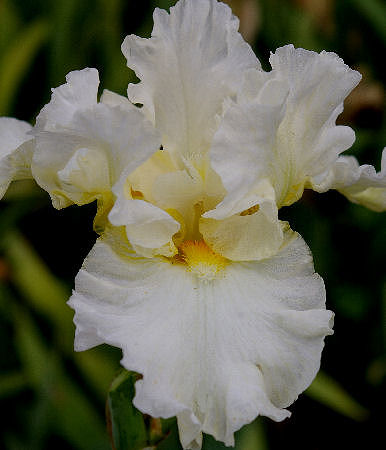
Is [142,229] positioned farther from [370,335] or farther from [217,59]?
[370,335]

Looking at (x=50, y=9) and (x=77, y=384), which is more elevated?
(x=50, y=9)

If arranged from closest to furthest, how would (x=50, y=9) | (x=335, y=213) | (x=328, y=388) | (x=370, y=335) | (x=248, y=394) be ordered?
1. (x=248, y=394)
2. (x=328, y=388)
3. (x=370, y=335)
4. (x=335, y=213)
5. (x=50, y=9)

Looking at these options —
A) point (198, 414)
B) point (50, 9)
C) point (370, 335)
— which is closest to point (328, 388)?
point (370, 335)

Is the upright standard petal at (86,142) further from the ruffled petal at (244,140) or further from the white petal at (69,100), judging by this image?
the ruffled petal at (244,140)

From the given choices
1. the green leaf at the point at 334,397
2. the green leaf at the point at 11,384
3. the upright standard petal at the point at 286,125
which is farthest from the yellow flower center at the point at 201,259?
the green leaf at the point at 11,384

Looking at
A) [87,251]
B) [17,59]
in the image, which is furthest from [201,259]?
[17,59]

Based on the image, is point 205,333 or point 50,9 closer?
point 205,333
